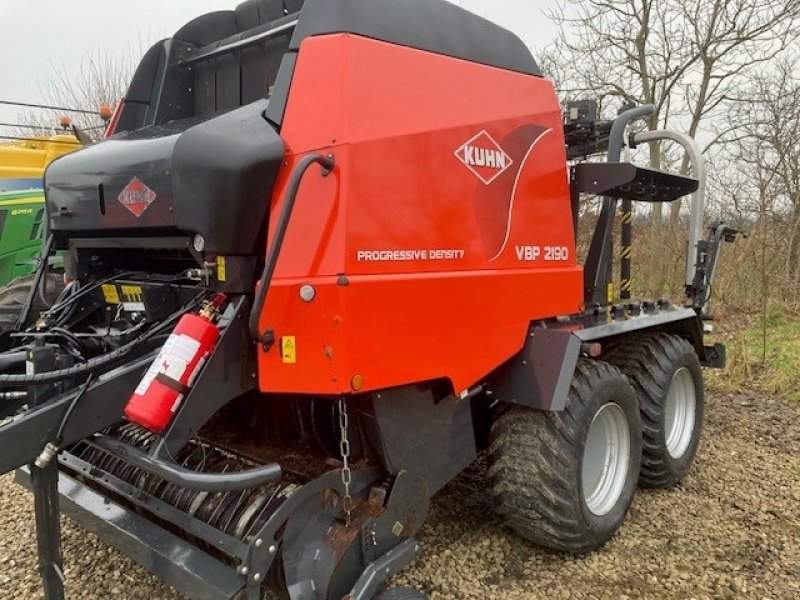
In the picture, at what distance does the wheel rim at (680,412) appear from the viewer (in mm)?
4301

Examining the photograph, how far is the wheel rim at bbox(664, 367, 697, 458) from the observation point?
169 inches

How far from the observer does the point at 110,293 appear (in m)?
2.96

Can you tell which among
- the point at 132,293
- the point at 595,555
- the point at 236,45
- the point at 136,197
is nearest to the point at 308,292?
the point at 136,197

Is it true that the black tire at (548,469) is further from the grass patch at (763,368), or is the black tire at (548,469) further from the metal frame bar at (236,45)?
the grass patch at (763,368)

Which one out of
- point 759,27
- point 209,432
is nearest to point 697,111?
point 759,27

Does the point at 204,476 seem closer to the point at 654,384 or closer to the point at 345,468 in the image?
the point at 345,468

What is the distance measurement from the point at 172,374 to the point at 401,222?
90cm

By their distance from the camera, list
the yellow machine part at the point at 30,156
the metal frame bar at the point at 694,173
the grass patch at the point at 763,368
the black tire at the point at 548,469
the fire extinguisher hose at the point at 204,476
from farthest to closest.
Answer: the yellow machine part at the point at 30,156 → the grass patch at the point at 763,368 → the metal frame bar at the point at 694,173 → the black tire at the point at 548,469 → the fire extinguisher hose at the point at 204,476

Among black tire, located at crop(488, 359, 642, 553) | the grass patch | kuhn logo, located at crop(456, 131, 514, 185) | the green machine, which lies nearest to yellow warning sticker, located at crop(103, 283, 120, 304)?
kuhn logo, located at crop(456, 131, 514, 185)

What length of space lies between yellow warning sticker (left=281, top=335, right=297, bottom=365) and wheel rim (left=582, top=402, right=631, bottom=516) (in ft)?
5.73

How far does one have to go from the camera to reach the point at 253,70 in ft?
10.4

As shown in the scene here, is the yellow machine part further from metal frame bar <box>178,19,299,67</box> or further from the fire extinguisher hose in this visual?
the fire extinguisher hose

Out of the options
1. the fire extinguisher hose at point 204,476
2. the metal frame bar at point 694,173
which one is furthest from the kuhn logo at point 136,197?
the metal frame bar at point 694,173

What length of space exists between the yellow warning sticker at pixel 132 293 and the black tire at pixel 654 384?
2.60 meters
